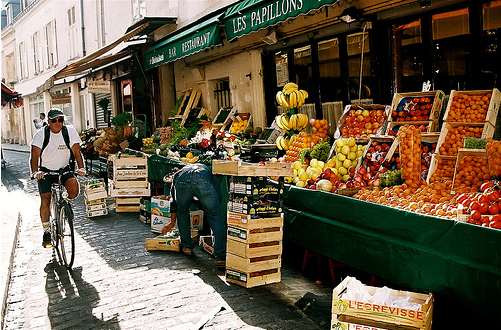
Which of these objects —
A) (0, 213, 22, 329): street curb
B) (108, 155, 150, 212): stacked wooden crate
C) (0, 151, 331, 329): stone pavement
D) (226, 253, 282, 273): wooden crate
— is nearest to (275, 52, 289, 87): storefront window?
(108, 155, 150, 212): stacked wooden crate

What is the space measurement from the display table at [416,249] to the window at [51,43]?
29.8 metres

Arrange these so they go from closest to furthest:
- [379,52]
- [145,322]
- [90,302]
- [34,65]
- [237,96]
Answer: [145,322]
[90,302]
[379,52]
[237,96]
[34,65]

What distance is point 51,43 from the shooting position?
A: 109 feet

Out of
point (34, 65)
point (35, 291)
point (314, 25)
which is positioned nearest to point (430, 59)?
point (314, 25)

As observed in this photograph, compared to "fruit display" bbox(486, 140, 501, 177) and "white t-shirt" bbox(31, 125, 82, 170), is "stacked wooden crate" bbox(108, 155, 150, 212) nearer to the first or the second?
"white t-shirt" bbox(31, 125, 82, 170)

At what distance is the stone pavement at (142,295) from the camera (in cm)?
509

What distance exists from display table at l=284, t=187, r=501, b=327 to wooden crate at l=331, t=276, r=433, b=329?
0.39 m

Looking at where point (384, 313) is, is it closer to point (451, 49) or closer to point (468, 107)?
point (468, 107)

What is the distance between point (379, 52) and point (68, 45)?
78.6 feet

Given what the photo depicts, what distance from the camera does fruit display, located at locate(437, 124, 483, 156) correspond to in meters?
6.49

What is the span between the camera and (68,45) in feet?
96.3

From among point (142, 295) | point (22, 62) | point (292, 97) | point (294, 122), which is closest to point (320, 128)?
point (294, 122)

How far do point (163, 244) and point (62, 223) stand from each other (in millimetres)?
1351

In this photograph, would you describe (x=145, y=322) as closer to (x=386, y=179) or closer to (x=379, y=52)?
(x=386, y=179)
